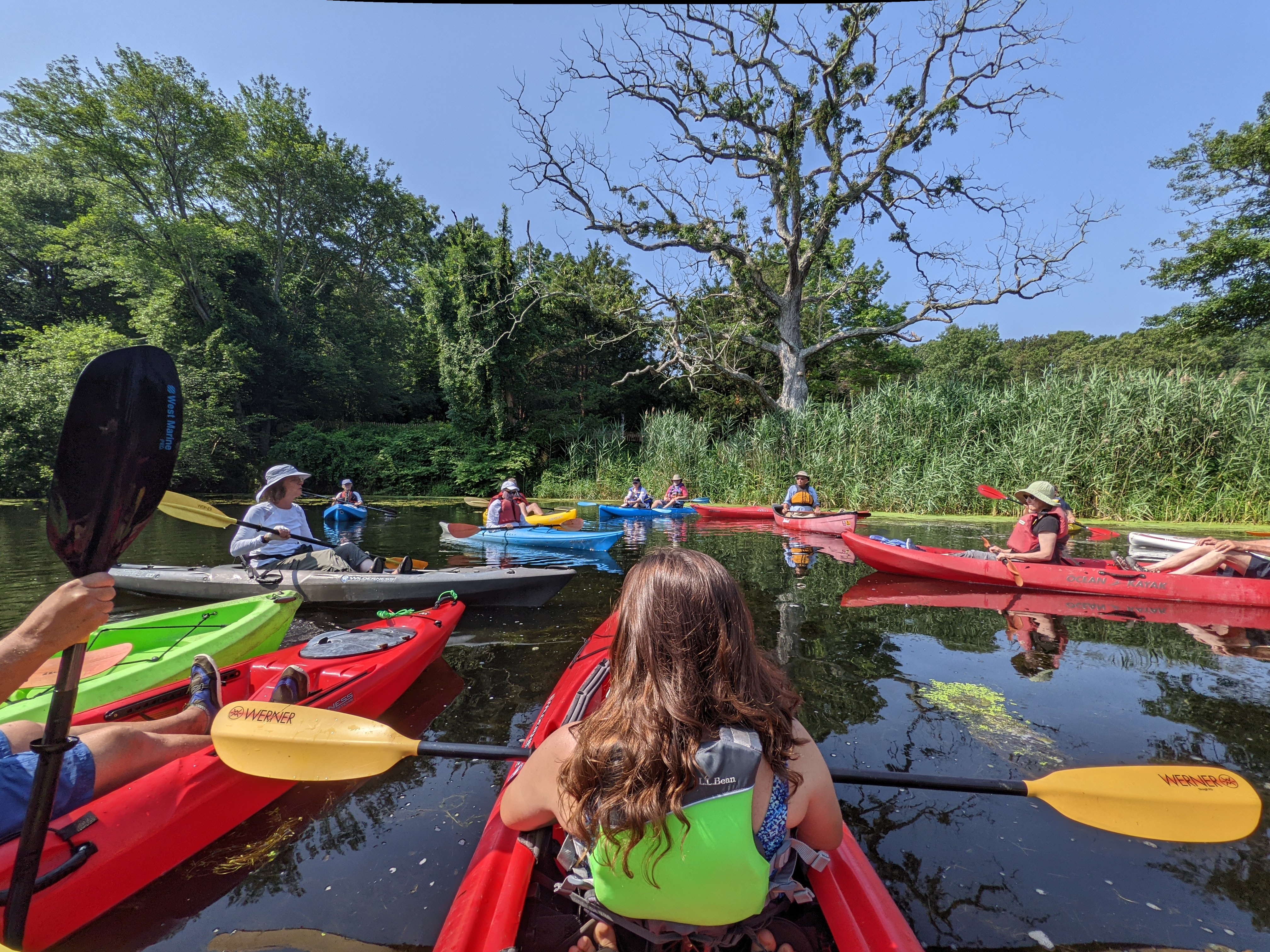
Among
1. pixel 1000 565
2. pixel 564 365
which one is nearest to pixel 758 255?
pixel 564 365

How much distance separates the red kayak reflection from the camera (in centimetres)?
462

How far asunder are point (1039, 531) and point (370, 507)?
12.0 meters

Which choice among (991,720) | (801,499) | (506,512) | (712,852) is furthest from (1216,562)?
(506,512)

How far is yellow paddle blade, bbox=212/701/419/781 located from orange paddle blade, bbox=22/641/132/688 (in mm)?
1197

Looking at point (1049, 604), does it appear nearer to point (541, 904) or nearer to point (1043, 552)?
point (1043, 552)

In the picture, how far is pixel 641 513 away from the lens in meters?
12.9

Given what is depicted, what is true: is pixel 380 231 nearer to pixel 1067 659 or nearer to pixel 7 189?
pixel 7 189

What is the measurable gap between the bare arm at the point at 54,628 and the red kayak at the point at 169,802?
69 cm

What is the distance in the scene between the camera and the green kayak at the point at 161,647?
106 inches

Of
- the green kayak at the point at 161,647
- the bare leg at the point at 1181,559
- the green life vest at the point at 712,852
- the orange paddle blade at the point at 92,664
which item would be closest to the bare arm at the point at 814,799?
the green life vest at the point at 712,852

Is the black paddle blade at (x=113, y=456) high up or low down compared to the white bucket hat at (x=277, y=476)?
up

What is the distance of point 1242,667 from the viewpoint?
4039 millimetres

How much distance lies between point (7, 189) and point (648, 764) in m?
35.3

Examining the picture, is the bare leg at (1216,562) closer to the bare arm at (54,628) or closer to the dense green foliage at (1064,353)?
the bare arm at (54,628)
